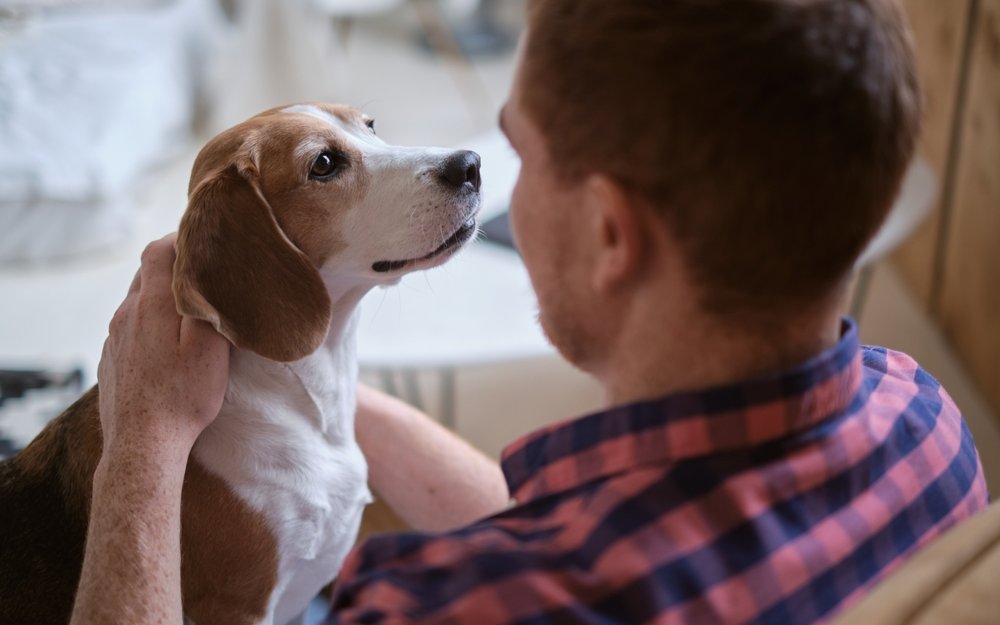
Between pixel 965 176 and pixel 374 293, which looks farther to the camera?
pixel 965 176

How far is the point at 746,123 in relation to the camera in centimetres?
68

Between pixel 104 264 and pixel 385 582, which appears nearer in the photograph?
pixel 385 582

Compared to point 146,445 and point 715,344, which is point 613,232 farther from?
point 146,445

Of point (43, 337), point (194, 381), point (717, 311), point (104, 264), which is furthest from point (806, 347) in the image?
point (104, 264)

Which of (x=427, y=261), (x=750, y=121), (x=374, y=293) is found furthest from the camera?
(x=374, y=293)

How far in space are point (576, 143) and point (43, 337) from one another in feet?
5.82

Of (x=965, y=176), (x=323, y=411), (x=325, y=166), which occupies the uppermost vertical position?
(x=325, y=166)

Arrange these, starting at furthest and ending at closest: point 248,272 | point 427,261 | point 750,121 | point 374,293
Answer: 1. point 374,293
2. point 427,261
3. point 248,272
4. point 750,121

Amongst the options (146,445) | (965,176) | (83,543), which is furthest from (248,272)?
(965,176)

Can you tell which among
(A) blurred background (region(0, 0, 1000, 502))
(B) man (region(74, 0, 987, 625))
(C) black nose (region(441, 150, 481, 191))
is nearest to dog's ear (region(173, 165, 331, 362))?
(C) black nose (region(441, 150, 481, 191))

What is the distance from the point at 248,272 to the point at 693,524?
1.96 ft

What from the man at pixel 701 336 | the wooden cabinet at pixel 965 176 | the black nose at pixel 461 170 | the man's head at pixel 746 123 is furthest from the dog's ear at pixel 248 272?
the wooden cabinet at pixel 965 176

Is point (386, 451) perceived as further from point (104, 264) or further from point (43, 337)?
point (104, 264)

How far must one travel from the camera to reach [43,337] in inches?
86.8
